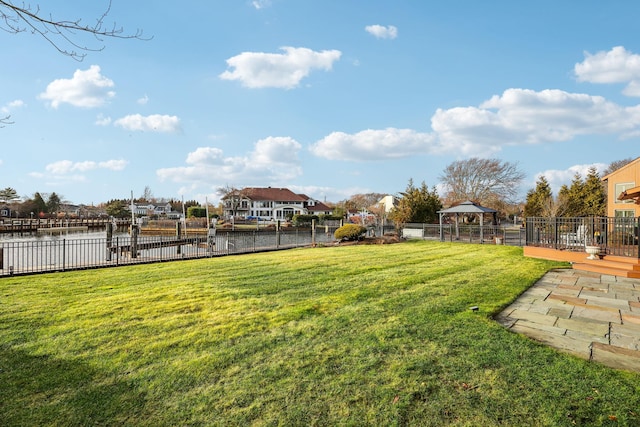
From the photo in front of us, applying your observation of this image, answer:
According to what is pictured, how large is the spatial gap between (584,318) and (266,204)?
7274cm

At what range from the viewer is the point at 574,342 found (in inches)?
176

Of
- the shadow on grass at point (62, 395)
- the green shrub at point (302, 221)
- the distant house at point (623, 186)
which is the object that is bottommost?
the shadow on grass at point (62, 395)

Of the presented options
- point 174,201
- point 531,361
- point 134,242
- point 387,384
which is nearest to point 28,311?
point 387,384

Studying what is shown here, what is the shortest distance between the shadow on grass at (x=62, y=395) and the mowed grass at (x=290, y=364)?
0.02 m

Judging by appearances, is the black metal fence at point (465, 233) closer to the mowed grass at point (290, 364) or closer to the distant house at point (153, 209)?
the mowed grass at point (290, 364)

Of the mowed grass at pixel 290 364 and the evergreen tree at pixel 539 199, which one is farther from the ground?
the evergreen tree at pixel 539 199

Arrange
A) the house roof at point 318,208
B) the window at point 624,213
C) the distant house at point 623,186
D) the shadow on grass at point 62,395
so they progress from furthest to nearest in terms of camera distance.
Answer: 1. the house roof at point 318,208
2. the window at point 624,213
3. the distant house at point 623,186
4. the shadow on grass at point 62,395

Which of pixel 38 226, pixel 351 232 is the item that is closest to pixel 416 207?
pixel 351 232

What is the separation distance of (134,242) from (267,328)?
45.6ft

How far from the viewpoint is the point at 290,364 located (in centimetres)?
383

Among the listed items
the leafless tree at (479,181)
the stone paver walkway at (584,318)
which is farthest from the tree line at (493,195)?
the stone paver walkway at (584,318)

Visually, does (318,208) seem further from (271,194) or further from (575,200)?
(575,200)

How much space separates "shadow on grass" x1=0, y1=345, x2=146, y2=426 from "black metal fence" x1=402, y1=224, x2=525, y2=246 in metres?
19.6

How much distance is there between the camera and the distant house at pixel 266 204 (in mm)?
73688
